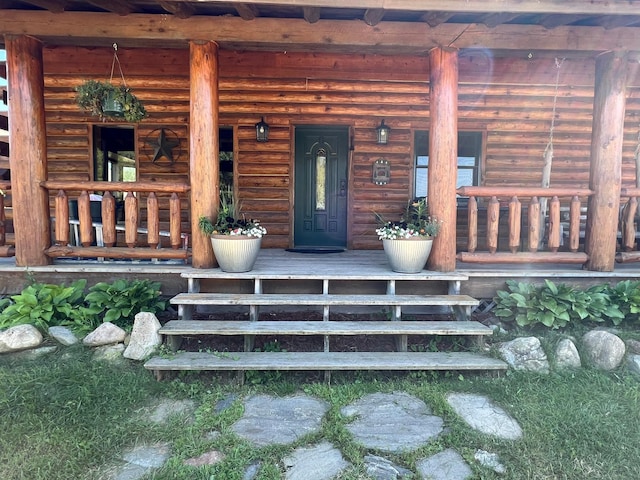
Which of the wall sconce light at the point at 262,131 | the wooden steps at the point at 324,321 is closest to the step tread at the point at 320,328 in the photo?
the wooden steps at the point at 324,321

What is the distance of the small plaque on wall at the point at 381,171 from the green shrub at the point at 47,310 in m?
4.11

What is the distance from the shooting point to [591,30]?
347cm

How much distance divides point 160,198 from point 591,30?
216 inches

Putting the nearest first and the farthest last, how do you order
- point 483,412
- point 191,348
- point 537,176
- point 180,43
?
point 483,412, point 191,348, point 180,43, point 537,176

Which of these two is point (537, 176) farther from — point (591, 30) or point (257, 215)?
point (257, 215)

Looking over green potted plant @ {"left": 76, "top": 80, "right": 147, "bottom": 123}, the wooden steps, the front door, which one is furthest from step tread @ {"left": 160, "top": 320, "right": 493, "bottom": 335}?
the front door

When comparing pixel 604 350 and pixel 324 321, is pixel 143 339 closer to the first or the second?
pixel 324 321

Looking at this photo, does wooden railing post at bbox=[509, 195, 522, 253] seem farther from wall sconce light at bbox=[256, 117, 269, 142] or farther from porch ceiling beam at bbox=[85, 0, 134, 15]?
porch ceiling beam at bbox=[85, 0, 134, 15]

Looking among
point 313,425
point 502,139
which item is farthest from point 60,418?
point 502,139

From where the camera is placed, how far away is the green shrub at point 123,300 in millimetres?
3051

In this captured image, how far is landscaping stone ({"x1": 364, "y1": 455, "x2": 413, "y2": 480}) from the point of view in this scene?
1.76m

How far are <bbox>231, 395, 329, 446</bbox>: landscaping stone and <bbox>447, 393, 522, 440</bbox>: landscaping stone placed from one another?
81 centimetres

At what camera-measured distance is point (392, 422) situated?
84.7 inches

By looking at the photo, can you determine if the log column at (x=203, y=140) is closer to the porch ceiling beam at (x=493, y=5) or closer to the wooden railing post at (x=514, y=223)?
the porch ceiling beam at (x=493, y=5)
